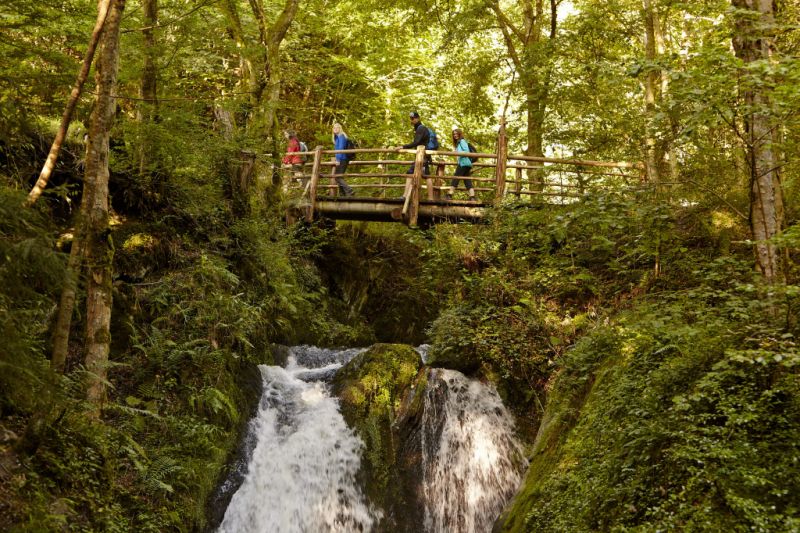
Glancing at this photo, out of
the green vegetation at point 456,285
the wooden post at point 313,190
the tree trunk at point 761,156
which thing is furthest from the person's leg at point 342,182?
the tree trunk at point 761,156

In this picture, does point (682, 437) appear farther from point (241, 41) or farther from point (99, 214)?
point (241, 41)

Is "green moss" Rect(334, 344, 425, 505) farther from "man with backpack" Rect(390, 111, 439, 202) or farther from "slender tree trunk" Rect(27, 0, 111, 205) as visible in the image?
"slender tree trunk" Rect(27, 0, 111, 205)

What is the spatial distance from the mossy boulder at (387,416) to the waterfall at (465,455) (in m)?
0.24

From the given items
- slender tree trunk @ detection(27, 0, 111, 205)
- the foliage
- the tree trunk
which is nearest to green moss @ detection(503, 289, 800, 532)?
the foliage

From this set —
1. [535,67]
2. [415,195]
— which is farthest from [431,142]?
[535,67]

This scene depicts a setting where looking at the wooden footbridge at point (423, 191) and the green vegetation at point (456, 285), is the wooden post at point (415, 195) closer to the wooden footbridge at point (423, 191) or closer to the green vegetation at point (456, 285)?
the wooden footbridge at point (423, 191)

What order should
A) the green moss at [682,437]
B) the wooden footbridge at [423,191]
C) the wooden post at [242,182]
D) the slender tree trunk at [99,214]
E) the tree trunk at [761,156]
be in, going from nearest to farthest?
1. the green moss at [682,437]
2. the tree trunk at [761,156]
3. the slender tree trunk at [99,214]
4. the wooden post at [242,182]
5. the wooden footbridge at [423,191]

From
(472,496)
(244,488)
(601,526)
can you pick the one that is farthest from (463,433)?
(601,526)

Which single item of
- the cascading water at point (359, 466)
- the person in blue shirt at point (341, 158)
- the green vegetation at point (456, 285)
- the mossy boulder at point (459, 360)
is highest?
the person in blue shirt at point (341, 158)

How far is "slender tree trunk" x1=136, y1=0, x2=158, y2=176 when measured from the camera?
8.66m

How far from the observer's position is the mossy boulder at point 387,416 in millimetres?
9039

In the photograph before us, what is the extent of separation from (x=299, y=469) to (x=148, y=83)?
664 centimetres

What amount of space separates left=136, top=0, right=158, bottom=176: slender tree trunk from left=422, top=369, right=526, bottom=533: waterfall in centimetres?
564

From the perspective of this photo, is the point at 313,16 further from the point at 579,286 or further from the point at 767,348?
the point at 767,348
